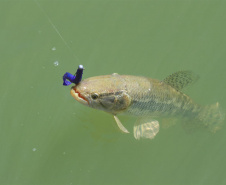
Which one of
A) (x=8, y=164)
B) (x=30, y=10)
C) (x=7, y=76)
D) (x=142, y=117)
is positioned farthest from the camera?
(x=30, y=10)

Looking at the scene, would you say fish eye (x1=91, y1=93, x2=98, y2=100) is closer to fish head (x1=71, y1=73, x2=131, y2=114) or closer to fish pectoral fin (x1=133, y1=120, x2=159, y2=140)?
fish head (x1=71, y1=73, x2=131, y2=114)

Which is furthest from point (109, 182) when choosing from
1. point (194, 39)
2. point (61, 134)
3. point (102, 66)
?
point (194, 39)

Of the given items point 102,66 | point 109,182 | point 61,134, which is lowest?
point 109,182

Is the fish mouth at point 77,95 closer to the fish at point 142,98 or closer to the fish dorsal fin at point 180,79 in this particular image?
the fish at point 142,98

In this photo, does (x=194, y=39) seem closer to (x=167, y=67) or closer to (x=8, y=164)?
(x=167, y=67)

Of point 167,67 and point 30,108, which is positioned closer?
point 30,108

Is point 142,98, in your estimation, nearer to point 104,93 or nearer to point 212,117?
point 104,93

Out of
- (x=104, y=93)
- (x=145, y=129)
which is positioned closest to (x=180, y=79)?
(x=145, y=129)
